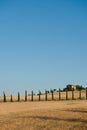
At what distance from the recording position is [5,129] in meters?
20.5

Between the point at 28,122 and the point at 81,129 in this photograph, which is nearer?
the point at 81,129

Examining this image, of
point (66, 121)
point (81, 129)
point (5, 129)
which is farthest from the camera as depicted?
point (66, 121)

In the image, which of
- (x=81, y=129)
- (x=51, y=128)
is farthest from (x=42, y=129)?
(x=81, y=129)

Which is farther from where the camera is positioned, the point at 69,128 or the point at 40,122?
the point at 40,122

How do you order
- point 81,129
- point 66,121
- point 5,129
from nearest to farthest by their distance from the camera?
point 81,129 < point 5,129 < point 66,121

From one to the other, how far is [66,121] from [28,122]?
2517 mm

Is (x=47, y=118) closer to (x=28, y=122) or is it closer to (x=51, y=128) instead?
(x=28, y=122)

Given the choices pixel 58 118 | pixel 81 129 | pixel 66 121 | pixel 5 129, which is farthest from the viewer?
pixel 58 118

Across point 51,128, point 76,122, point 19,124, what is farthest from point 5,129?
point 76,122

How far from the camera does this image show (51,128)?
19.8m

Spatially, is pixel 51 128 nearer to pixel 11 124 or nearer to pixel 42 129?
pixel 42 129

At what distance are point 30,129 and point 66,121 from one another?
3.00 m

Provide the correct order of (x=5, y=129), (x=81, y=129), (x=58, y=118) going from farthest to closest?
(x=58, y=118) < (x=5, y=129) < (x=81, y=129)

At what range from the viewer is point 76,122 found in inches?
836
